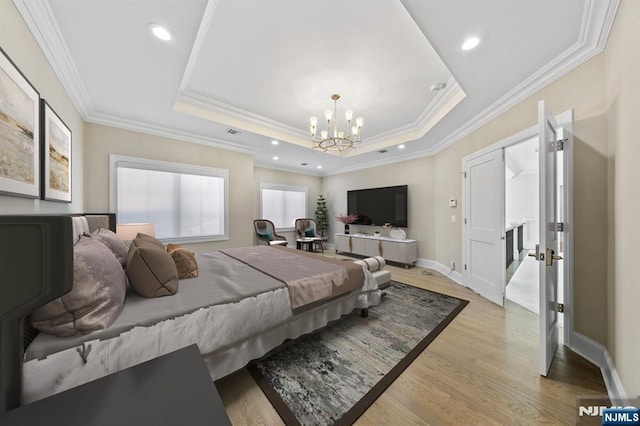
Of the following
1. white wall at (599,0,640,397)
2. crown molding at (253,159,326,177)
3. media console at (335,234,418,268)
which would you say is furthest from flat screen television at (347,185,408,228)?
white wall at (599,0,640,397)

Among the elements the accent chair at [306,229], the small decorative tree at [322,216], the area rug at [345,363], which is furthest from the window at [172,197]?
the small decorative tree at [322,216]

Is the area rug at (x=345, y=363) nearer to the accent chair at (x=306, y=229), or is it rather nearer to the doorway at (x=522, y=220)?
the doorway at (x=522, y=220)

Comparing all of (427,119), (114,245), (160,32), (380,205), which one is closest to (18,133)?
(114,245)

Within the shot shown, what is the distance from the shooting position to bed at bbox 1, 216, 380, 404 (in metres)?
1.00

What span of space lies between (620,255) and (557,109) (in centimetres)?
143

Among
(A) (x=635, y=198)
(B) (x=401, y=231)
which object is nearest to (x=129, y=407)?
(A) (x=635, y=198)

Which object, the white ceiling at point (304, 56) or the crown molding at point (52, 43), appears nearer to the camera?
the crown molding at point (52, 43)

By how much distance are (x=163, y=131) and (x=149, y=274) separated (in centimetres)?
317

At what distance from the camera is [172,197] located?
12.9 ft

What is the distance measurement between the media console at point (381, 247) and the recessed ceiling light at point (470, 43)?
3552mm

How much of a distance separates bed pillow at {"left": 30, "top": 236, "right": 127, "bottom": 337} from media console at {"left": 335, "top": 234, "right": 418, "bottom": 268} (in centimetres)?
454

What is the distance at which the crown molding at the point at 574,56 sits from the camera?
1.55m

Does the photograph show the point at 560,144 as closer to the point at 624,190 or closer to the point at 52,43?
the point at 624,190

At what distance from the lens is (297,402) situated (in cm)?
145
